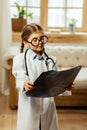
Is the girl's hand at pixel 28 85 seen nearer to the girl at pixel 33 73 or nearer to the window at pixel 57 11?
the girl at pixel 33 73

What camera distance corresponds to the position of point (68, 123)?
9.78 ft

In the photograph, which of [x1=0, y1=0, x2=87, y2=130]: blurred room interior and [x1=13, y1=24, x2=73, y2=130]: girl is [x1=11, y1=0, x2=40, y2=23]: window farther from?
[x1=13, y1=24, x2=73, y2=130]: girl

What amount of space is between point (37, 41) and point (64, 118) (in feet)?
5.21

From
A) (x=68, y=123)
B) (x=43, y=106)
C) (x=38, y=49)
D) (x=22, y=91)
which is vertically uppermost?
(x=38, y=49)

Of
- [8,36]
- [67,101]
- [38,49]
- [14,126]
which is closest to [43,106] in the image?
[38,49]

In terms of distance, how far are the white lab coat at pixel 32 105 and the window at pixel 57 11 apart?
263 cm

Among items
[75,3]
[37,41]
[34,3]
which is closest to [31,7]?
[34,3]

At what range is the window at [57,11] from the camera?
4281mm

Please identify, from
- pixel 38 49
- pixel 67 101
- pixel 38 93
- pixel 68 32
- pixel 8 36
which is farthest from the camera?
pixel 68 32

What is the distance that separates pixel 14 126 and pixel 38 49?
1376 mm

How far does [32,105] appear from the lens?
1743 millimetres

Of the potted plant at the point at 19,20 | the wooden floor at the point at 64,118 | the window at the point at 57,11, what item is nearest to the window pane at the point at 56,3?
the window at the point at 57,11

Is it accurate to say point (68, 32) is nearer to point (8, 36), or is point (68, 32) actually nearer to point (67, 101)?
point (8, 36)

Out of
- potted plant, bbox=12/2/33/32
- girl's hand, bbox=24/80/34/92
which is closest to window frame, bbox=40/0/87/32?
potted plant, bbox=12/2/33/32
